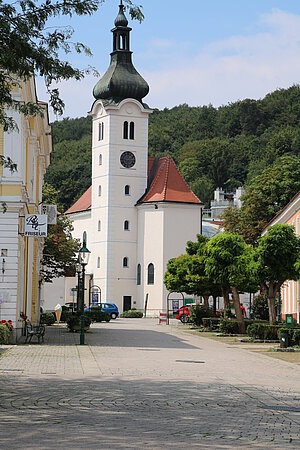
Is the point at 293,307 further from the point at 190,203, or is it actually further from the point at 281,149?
the point at 281,149

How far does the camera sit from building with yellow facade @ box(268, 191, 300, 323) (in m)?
53.4

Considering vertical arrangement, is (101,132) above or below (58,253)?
above

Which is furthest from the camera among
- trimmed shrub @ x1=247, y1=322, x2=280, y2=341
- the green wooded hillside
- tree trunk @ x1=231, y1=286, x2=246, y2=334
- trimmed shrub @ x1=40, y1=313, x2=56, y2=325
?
the green wooded hillside

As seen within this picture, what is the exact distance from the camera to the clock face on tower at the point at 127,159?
90.3m

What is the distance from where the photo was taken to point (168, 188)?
87.8 meters

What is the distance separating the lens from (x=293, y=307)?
183ft

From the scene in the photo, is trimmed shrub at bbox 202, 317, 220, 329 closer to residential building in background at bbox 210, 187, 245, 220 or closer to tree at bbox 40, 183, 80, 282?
tree at bbox 40, 183, 80, 282

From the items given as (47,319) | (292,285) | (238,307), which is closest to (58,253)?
(47,319)

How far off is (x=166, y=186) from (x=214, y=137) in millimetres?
60732

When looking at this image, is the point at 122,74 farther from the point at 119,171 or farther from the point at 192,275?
the point at 192,275

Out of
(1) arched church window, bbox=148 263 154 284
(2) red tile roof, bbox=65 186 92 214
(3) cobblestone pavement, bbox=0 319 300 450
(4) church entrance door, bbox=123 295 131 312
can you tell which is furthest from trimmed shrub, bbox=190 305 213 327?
(2) red tile roof, bbox=65 186 92 214

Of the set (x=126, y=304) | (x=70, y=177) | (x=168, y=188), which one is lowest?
(x=126, y=304)

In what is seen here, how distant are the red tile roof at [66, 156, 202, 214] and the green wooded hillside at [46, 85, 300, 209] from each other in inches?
1521

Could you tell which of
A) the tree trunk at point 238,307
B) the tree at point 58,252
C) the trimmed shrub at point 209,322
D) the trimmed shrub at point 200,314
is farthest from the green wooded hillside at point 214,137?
the tree trunk at point 238,307
